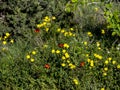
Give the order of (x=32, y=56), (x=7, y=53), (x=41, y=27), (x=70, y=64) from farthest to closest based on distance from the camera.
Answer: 1. (x=41, y=27)
2. (x=7, y=53)
3. (x=32, y=56)
4. (x=70, y=64)

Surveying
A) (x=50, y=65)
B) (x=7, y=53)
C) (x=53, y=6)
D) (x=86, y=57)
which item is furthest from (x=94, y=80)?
(x=53, y=6)

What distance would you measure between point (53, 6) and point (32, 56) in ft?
4.54

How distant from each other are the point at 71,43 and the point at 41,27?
0.75 metres

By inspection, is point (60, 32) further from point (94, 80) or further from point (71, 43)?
point (94, 80)

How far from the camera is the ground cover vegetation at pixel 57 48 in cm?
412

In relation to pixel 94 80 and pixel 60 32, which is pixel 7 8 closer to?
pixel 60 32

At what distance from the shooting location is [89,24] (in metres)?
5.39

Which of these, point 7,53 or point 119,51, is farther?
point 7,53

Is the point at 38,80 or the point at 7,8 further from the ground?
the point at 7,8

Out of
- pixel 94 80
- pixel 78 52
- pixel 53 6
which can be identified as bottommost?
pixel 94 80

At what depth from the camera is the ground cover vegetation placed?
13.5 ft

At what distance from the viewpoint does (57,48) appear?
4.51m

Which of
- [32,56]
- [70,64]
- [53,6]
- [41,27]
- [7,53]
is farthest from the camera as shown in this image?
[53,6]

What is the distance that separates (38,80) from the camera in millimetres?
4152
